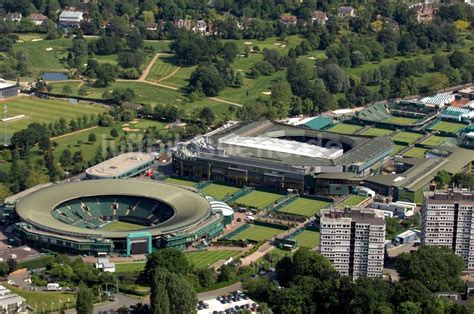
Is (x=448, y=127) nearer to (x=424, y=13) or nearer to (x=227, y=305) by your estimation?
(x=227, y=305)

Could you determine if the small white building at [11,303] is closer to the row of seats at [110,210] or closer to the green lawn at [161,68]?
the row of seats at [110,210]

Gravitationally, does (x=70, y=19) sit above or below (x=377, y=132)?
above

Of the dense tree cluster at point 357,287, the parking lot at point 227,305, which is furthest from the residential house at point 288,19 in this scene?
the parking lot at point 227,305

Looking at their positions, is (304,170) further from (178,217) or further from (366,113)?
(366,113)

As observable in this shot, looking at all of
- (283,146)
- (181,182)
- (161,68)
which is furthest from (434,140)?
(161,68)

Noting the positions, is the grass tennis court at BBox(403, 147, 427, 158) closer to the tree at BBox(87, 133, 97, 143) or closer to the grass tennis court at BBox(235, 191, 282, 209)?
the grass tennis court at BBox(235, 191, 282, 209)

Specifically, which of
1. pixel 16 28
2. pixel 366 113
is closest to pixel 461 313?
pixel 366 113
